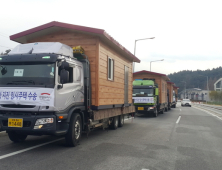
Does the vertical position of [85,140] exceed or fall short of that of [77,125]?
it falls short

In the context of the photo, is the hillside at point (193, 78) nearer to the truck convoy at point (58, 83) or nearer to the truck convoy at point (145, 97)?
the truck convoy at point (145, 97)

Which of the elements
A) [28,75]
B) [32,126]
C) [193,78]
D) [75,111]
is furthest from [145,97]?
[193,78]

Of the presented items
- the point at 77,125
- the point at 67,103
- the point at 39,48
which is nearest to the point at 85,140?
the point at 77,125

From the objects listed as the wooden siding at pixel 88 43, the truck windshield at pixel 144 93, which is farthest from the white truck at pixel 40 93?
the truck windshield at pixel 144 93

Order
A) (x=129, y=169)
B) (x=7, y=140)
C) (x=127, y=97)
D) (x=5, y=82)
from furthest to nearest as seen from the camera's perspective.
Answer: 1. (x=127, y=97)
2. (x=7, y=140)
3. (x=5, y=82)
4. (x=129, y=169)

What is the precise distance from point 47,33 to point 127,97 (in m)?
5.30

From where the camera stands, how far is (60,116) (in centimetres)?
618

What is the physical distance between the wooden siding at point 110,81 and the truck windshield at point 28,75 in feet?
7.89

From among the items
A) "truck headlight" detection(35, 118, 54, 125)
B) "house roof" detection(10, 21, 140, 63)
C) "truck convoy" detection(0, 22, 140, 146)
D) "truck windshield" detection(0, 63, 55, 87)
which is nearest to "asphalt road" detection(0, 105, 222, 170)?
"truck convoy" detection(0, 22, 140, 146)

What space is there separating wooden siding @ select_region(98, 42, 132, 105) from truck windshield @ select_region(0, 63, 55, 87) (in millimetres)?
2406

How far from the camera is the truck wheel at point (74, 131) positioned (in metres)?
6.66

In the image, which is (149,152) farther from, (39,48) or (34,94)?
(39,48)

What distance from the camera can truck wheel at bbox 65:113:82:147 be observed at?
21.9ft

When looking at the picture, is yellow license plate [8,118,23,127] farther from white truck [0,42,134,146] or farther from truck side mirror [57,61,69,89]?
truck side mirror [57,61,69,89]
